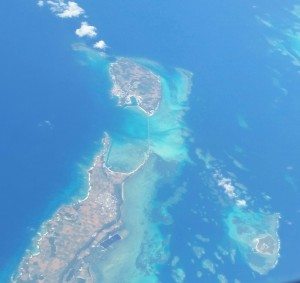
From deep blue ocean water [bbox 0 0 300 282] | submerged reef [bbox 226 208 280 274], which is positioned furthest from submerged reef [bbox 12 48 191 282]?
submerged reef [bbox 226 208 280 274]

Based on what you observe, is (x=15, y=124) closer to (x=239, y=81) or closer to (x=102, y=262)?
(x=102, y=262)

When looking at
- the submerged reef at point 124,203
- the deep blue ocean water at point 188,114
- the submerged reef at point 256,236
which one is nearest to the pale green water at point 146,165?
the submerged reef at point 124,203

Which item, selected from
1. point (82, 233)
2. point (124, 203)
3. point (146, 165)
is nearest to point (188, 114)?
point (146, 165)

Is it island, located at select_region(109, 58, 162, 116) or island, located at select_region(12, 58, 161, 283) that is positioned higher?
island, located at select_region(109, 58, 162, 116)

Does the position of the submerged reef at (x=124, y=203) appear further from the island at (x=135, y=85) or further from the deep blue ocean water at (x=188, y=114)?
the deep blue ocean water at (x=188, y=114)

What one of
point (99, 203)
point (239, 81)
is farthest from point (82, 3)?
point (99, 203)

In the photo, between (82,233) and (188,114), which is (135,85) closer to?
(188,114)

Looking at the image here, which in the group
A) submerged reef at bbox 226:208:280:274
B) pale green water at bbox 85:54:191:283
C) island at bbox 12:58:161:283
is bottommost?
island at bbox 12:58:161:283

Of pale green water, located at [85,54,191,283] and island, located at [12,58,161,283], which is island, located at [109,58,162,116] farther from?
island, located at [12,58,161,283]
